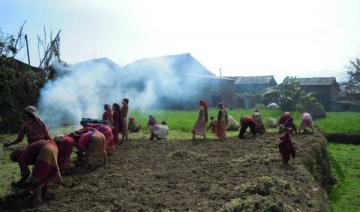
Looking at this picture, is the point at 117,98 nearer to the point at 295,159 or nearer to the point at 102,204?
the point at 295,159

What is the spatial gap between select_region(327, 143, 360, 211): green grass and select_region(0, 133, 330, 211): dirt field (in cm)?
100

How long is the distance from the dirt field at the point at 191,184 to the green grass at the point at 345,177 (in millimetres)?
996

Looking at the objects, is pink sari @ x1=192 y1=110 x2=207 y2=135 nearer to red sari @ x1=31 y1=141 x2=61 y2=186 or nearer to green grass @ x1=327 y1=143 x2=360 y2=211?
green grass @ x1=327 y1=143 x2=360 y2=211

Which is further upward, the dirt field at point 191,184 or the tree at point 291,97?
the tree at point 291,97

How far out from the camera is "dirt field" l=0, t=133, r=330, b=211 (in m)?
6.99

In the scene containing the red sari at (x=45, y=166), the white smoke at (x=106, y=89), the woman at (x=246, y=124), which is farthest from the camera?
the white smoke at (x=106, y=89)

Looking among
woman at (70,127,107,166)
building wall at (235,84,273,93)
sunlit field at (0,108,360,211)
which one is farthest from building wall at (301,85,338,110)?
woman at (70,127,107,166)

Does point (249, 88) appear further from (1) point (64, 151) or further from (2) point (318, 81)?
(1) point (64, 151)

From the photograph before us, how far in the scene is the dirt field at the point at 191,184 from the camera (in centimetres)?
699

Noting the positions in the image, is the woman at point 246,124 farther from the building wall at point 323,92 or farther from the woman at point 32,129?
the building wall at point 323,92

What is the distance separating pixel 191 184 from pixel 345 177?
907 cm

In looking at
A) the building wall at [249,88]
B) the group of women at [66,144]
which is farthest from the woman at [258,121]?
the building wall at [249,88]

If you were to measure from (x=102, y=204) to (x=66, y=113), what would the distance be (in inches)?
547

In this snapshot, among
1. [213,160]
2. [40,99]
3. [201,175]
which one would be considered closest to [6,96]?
[40,99]
